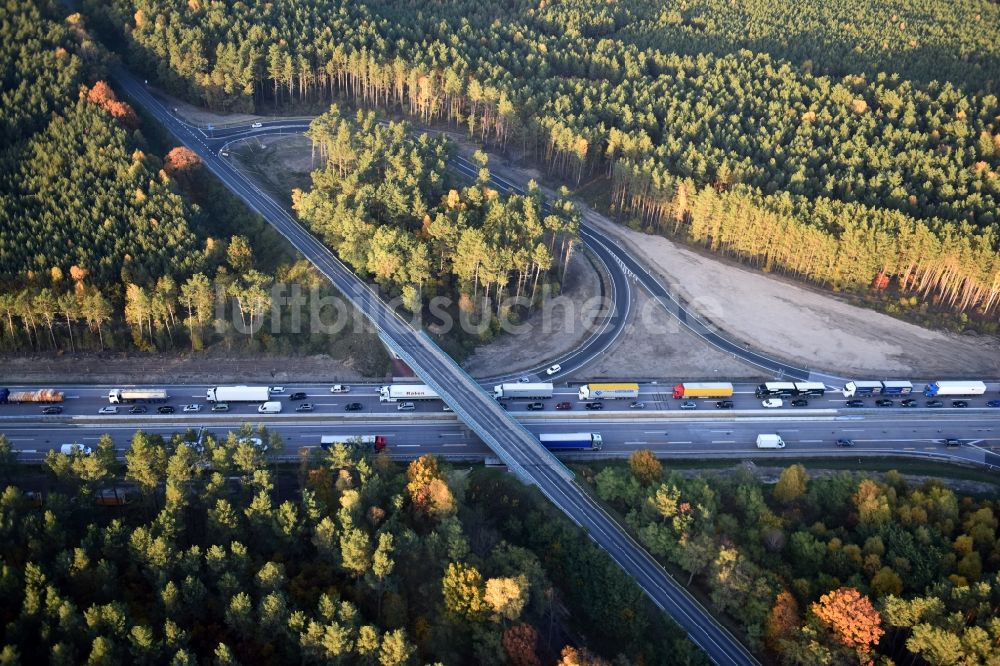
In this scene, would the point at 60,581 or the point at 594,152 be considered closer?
the point at 60,581

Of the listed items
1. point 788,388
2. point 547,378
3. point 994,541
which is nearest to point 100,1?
point 547,378

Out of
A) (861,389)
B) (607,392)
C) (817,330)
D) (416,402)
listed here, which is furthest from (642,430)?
(817,330)

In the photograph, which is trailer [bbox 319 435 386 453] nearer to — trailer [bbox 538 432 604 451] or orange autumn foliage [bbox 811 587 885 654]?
trailer [bbox 538 432 604 451]

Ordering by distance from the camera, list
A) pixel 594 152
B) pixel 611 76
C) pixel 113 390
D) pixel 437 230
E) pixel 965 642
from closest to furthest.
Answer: pixel 965 642, pixel 113 390, pixel 437 230, pixel 594 152, pixel 611 76

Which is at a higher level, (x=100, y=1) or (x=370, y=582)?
(x=100, y=1)

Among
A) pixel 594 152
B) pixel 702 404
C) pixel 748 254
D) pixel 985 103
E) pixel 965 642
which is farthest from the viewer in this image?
pixel 985 103

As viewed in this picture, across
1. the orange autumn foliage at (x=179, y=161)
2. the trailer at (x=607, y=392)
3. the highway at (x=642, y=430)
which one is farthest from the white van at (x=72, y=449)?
the trailer at (x=607, y=392)

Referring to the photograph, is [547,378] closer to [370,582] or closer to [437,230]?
[437,230]

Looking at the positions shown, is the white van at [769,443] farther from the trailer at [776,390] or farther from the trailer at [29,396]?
the trailer at [29,396]
